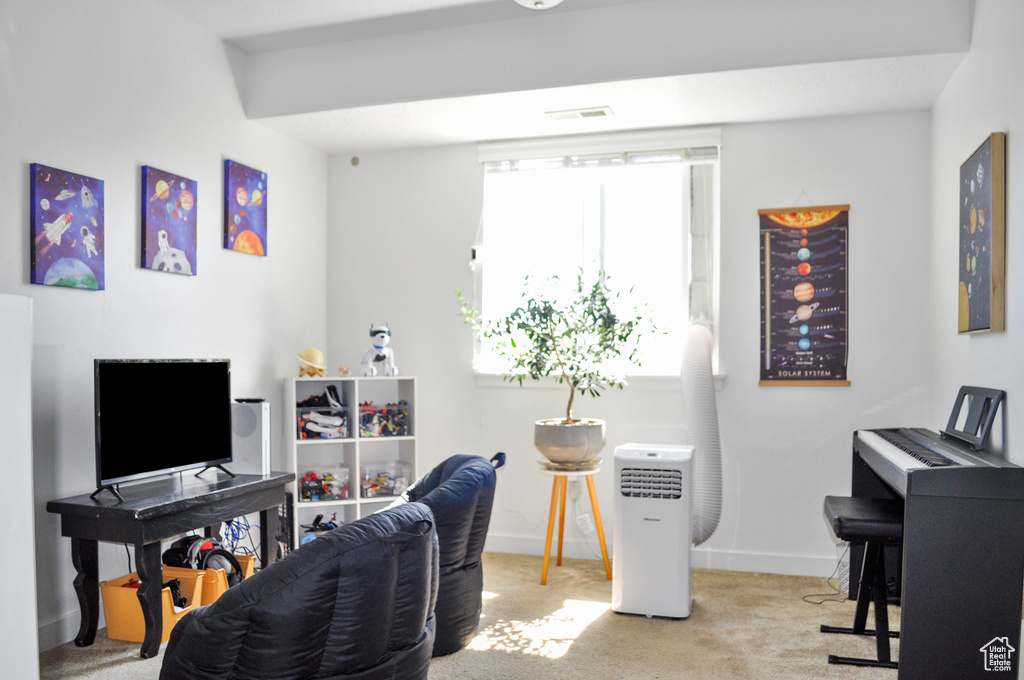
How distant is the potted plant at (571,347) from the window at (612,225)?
32 cm

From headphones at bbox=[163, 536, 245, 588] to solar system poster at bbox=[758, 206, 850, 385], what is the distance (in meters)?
2.84

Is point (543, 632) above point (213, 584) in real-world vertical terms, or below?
below

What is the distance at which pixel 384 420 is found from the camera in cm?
460

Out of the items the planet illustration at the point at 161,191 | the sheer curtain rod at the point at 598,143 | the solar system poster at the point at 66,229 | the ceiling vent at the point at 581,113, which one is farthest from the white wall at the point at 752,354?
the solar system poster at the point at 66,229

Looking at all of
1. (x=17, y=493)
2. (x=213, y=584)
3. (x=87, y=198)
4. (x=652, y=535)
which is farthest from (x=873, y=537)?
(x=87, y=198)

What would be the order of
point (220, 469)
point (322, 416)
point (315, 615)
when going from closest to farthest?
point (315, 615)
point (220, 469)
point (322, 416)

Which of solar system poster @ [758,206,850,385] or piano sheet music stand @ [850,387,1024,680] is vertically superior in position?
solar system poster @ [758,206,850,385]

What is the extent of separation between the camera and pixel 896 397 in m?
4.14

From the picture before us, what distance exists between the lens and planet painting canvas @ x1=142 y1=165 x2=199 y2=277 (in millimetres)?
3570

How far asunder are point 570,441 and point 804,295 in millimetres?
1500

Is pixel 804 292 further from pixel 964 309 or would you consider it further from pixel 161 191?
pixel 161 191

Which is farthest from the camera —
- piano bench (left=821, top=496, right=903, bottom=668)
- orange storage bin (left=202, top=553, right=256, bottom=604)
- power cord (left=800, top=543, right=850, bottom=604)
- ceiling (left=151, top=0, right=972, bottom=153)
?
power cord (left=800, top=543, right=850, bottom=604)

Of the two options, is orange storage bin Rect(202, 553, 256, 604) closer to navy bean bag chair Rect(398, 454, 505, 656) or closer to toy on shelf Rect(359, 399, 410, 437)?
navy bean bag chair Rect(398, 454, 505, 656)

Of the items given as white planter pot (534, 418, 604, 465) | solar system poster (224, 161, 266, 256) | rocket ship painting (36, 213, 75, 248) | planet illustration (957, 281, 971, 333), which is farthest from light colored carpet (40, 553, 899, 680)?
solar system poster (224, 161, 266, 256)
